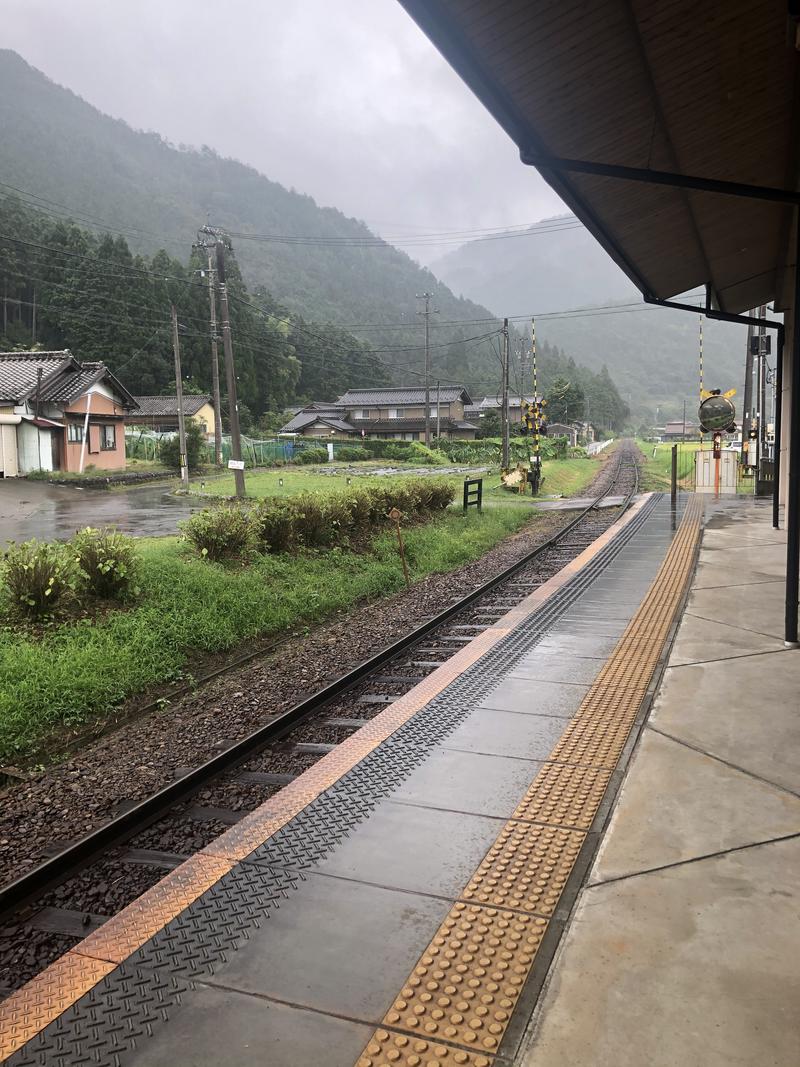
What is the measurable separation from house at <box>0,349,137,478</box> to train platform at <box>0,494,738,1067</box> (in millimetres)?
26560

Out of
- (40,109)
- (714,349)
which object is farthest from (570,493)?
(714,349)

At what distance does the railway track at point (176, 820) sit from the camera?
3.21 m

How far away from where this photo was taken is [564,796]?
3.77m

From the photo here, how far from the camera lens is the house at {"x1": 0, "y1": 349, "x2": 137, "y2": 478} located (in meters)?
27.7

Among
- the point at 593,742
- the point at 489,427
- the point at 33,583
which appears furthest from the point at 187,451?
the point at 489,427

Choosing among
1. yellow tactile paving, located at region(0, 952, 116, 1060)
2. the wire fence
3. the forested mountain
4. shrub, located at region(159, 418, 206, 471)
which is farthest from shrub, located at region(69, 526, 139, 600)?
the wire fence

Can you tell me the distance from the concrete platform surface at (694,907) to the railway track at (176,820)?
197cm

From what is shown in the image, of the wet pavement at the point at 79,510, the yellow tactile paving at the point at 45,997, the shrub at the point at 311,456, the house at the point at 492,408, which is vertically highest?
the house at the point at 492,408

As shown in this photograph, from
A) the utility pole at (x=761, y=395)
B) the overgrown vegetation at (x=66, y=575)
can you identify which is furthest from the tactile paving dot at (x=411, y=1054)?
the utility pole at (x=761, y=395)

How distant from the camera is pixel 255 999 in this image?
7.96 ft

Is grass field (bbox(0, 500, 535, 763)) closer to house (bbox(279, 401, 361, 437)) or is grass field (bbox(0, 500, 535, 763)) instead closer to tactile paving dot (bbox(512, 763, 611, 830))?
tactile paving dot (bbox(512, 763, 611, 830))

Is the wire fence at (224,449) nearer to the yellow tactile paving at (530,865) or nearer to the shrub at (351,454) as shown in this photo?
the shrub at (351,454)

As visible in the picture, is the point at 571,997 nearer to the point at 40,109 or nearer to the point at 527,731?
the point at 527,731

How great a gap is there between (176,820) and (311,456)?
4169 cm
